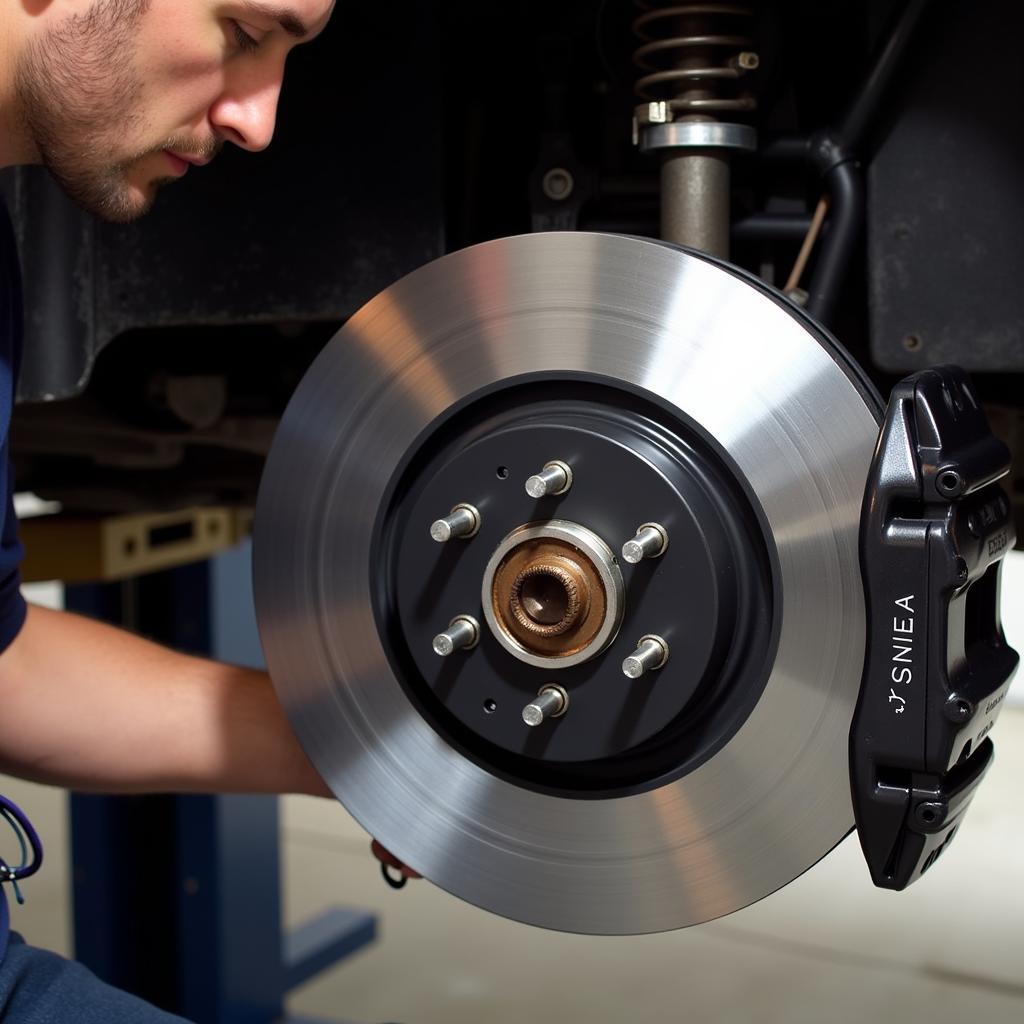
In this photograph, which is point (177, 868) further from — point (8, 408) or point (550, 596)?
point (550, 596)

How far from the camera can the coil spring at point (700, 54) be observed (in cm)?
64

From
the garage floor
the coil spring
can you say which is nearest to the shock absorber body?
the coil spring

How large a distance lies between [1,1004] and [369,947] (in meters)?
1.33

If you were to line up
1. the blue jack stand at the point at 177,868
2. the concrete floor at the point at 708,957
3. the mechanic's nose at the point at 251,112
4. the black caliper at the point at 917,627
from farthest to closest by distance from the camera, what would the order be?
the concrete floor at the point at 708,957, the blue jack stand at the point at 177,868, the mechanic's nose at the point at 251,112, the black caliper at the point at 917,627

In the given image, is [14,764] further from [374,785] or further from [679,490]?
[679,490]

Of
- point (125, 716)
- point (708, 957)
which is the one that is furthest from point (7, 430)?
point (708, 957)

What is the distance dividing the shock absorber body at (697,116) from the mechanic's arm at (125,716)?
0.34 metres

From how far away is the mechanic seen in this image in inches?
23.7

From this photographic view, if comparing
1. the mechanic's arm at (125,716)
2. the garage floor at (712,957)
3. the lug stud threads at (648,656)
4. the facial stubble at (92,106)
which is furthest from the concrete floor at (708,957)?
the lug stud threads at (648,656)

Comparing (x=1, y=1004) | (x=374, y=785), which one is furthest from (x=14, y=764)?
(x=374, y=785)

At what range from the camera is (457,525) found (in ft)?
1.94

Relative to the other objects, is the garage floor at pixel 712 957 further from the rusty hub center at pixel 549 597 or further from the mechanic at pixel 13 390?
the rusty hub center at pixel 549 597

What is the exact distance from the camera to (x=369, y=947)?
1.94 m

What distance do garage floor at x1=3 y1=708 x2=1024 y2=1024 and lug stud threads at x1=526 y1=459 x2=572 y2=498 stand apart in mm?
1238
